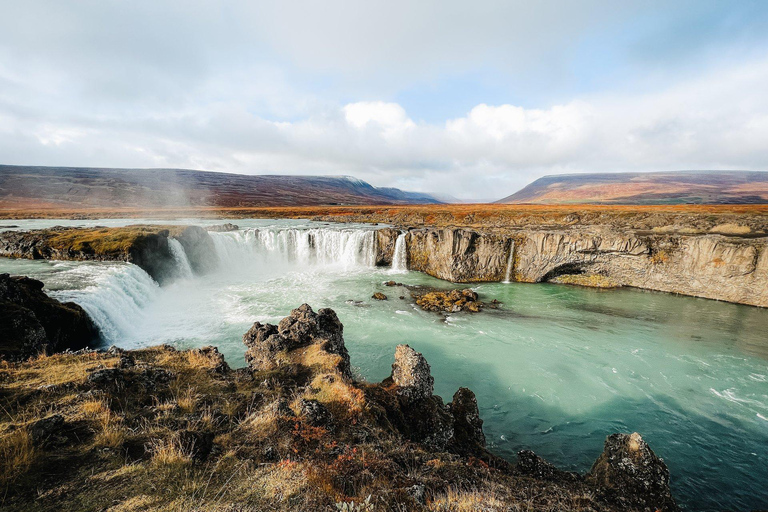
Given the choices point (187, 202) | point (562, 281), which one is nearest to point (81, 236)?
point (562, 281)

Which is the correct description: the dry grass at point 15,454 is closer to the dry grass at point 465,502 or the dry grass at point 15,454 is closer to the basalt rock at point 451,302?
the dry grass at point 465,502

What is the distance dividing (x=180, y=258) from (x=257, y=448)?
30.0 metres

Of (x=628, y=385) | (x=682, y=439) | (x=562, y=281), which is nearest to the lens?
(x=682, y=439)

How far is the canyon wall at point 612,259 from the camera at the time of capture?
906 inches

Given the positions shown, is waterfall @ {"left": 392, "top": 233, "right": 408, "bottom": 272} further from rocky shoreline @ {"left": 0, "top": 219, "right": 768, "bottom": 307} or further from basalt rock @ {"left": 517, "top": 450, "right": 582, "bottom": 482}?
basalt rock @ {"left": 517, "top": 450, "right": 582, "bottom": 482}

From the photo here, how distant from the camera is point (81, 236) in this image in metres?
27.6

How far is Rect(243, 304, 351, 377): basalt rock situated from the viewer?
1052 cm

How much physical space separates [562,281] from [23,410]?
113 feet

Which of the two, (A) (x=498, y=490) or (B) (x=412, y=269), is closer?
(A) (x=498, y=490)

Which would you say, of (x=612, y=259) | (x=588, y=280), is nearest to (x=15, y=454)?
(x=588, y=280)

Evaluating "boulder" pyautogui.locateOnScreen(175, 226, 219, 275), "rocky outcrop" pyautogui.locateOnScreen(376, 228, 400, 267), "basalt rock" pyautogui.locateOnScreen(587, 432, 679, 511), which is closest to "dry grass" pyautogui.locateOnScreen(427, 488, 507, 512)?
"basalt rock" pyautogui.locateOnScreen(587, 432, 679, 511)

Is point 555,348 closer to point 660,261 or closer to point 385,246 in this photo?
point 660,261

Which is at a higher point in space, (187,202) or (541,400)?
(187,202)

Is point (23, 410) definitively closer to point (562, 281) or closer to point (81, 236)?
point (81, 236)
